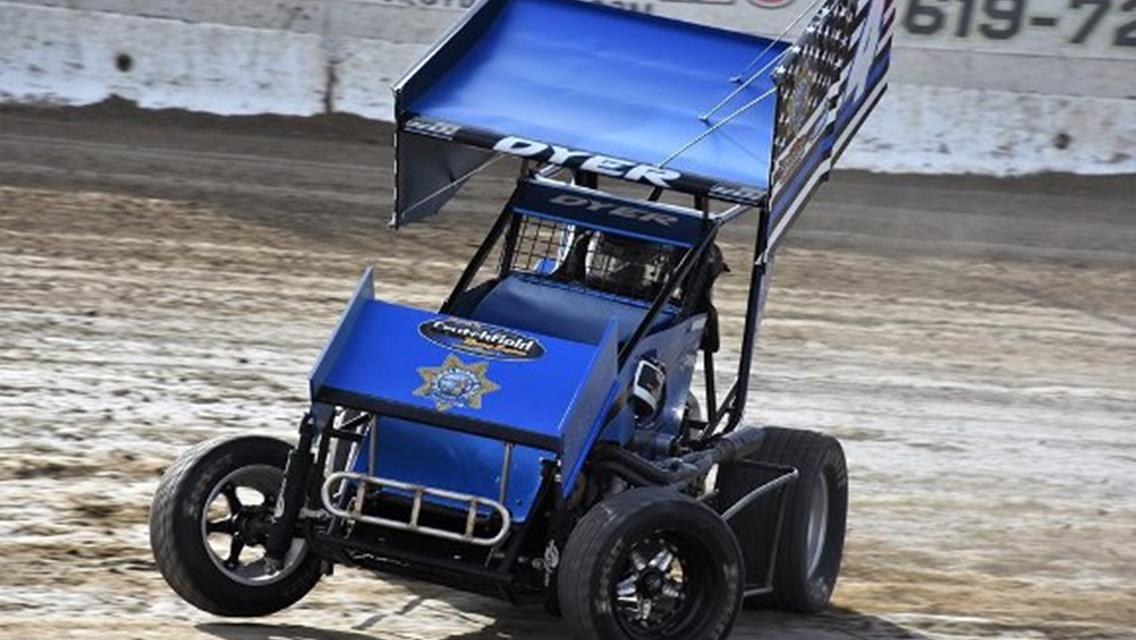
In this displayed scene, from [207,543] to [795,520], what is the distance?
236cm

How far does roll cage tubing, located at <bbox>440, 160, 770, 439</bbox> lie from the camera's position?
7875 millimetres

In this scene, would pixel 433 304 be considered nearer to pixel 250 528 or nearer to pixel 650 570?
pixel 250 528

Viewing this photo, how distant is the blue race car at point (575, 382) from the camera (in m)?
6.97

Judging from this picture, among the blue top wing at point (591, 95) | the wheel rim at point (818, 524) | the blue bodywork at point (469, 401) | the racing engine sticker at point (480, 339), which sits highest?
the blue top wing at point (591, 95)

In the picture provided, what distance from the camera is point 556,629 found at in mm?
7625

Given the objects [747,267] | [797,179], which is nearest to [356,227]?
[747,267]

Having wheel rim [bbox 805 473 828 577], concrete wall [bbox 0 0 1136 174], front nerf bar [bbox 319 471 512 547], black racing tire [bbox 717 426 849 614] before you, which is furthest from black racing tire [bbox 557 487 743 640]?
concrete wall [bbox 0 0 1136 174]

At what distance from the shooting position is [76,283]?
43.1ft

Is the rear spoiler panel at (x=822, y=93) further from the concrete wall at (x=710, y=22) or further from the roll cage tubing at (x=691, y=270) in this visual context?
the concrete wall at (x=710, y=22)

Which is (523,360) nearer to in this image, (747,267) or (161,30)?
(747,267)

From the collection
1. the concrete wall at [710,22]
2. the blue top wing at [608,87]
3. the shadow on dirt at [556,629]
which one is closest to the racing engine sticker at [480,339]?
the blue top wing at [608,87]

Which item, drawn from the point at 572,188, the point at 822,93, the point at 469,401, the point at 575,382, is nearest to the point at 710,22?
the point at 822,93

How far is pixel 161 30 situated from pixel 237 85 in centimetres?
82

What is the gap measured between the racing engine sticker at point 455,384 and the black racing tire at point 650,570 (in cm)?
60
